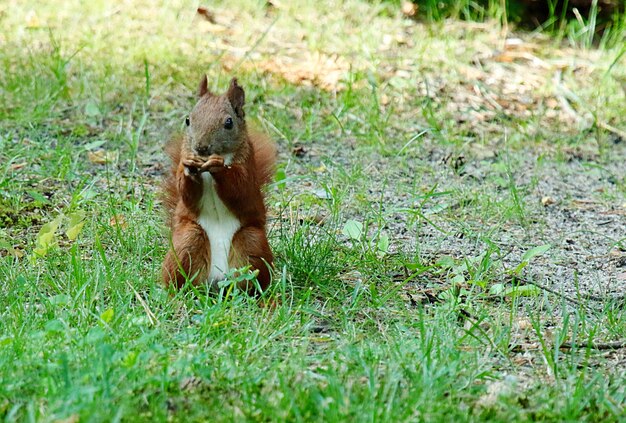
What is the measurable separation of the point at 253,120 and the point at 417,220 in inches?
47.9

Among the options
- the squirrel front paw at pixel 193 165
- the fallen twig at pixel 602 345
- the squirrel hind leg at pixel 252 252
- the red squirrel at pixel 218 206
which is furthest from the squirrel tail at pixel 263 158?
the fallen twig at pixel 602 345

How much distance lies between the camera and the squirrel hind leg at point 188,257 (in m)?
3.01

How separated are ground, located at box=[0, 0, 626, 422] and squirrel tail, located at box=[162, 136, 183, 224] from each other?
0.67 feet

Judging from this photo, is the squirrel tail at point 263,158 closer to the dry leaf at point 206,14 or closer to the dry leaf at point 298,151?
the dry leaf at point 298,151

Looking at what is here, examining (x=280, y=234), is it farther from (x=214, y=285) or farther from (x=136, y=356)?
(x=136, y=356)

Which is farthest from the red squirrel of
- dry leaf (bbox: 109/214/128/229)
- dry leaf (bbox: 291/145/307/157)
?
dry leaf (bbox: 291/145/307/157)

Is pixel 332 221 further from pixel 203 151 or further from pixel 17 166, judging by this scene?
pixel 17 166

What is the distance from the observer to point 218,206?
9.86ft

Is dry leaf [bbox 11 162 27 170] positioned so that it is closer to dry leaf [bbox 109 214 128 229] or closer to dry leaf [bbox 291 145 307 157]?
dry leaf [bbox 109 214 128 229]

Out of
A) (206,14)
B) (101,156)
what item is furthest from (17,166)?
(206,14)

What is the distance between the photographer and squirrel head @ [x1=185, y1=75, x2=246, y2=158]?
2.93 meters

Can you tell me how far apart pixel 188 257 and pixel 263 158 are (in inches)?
17.2

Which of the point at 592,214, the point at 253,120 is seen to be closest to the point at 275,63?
the point at 253,120

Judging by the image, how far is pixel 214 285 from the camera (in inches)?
121
